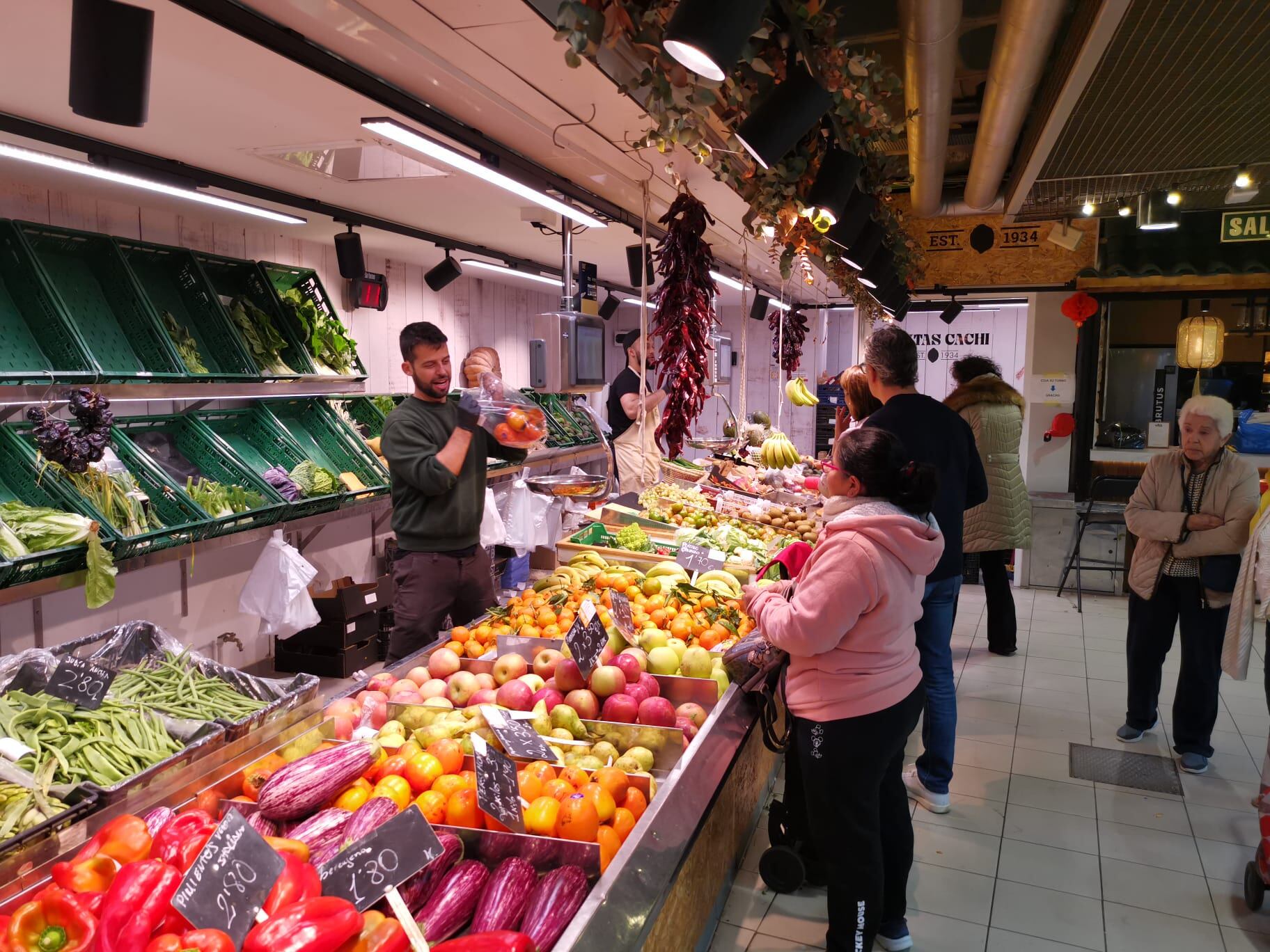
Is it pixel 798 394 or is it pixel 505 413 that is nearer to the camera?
pixel 505 413

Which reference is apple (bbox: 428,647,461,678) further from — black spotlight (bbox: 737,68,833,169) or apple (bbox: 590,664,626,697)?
black spotlight (bbox: 737,68,833,169)

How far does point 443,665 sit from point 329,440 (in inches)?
152

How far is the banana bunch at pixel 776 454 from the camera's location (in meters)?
8.02

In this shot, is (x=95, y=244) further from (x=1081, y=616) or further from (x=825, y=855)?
(x=1081, y=616)

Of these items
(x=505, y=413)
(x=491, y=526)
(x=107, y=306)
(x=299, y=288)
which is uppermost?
(x=299, y=288)

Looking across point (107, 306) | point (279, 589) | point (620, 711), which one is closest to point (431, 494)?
point (620, 711)

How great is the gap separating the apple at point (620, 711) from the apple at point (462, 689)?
40 cm

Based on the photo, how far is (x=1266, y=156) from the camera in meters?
5.91

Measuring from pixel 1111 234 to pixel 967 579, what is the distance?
3599 millimetres

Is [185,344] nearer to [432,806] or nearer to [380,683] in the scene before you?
[380,683]

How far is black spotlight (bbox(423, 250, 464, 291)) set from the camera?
25.8ft

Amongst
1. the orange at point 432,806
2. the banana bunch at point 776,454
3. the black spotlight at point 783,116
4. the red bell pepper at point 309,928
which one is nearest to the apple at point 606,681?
the orange at point 432,806

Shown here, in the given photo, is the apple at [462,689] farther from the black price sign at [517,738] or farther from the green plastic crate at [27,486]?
the green plastic crate at [27,486]

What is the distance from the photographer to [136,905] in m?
1.43
